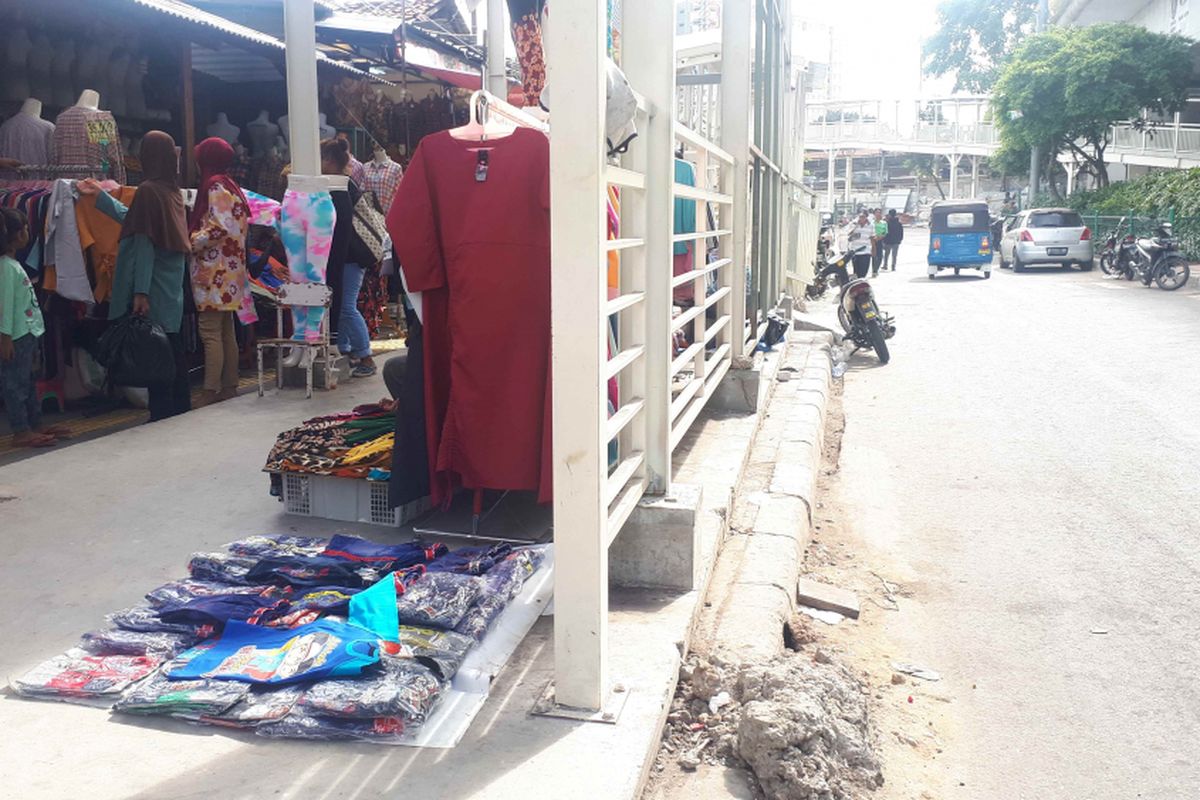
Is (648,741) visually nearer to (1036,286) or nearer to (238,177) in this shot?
(238,177)

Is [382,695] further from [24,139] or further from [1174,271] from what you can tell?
[1174,271]

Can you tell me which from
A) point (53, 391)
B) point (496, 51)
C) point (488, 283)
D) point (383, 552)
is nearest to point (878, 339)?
point (496, 51)

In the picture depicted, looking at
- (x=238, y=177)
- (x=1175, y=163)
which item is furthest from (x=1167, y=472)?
(x=1175, y=163)

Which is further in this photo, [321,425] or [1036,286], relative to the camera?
[1036,286]

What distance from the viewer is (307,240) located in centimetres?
705

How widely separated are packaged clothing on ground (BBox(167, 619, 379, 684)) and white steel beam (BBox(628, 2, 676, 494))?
52.3 inches

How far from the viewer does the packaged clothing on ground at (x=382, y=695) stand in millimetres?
2609

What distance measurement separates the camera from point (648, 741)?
8.55 feet

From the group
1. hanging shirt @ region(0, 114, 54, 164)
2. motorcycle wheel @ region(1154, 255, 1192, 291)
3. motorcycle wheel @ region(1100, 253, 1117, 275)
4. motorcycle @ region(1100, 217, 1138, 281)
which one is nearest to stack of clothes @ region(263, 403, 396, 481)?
hanging shirt @ region(0, 114, 54, 164)

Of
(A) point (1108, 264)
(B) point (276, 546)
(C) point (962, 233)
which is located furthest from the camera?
(C) point (962, 233)

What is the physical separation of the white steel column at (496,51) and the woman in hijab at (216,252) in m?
2.78

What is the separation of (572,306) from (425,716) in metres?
1.11

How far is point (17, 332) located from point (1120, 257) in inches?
872

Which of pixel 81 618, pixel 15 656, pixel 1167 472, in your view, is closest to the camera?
pixel 15 656
